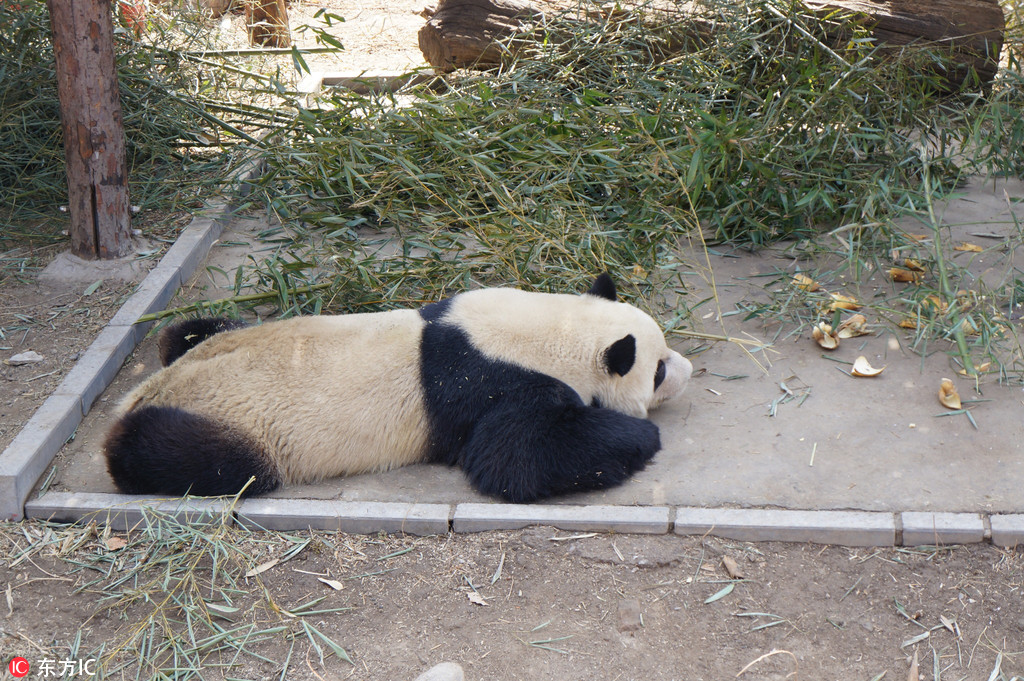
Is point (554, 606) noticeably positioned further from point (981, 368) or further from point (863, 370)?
point (981, 368)

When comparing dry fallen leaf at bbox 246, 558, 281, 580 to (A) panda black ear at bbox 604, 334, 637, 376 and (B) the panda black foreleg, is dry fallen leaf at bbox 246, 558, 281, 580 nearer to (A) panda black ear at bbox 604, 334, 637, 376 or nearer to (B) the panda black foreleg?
(B) the panda black foreleg

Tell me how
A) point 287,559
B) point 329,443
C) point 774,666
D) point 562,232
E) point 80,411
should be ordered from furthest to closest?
point 562,232 < point 80,411 < point 329,443 < point 287,559 < point 774,666

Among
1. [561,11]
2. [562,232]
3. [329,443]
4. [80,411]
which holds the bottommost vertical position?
[80,411]

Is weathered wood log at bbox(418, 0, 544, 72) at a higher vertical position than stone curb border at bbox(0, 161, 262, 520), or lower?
higher

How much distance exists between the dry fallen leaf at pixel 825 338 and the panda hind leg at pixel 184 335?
2.63 meters

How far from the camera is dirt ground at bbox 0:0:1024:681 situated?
260 centimetres

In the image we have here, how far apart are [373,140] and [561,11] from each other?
78.9 inches

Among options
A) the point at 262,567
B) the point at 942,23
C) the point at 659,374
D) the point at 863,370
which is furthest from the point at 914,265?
the point at 262,567

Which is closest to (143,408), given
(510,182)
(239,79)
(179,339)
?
(179,339)

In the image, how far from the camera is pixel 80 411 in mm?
3738

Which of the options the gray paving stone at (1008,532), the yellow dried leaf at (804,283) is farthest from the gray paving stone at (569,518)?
the yellow dried leaf at (804,283)

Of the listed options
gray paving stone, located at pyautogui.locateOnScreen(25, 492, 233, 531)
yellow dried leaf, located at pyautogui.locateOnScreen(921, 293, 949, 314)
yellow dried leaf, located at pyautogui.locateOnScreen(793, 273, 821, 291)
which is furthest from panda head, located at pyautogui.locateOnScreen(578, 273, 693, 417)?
gray paving stone, located at pyautogui.locateOnScreen(25, 492, 233, 531)

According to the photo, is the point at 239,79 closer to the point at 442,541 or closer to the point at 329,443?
the point at 329,443

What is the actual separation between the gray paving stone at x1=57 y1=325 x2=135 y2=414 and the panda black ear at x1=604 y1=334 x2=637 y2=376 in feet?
7.21
